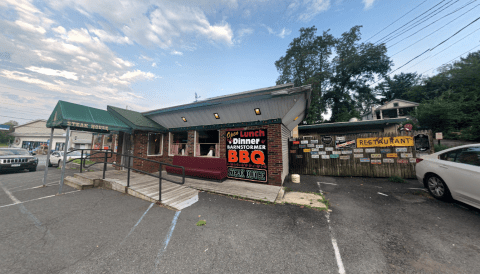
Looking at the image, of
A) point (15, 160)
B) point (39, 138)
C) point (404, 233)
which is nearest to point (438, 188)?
point (404, 233)

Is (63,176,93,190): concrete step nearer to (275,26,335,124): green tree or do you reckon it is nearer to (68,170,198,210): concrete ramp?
(68,170,198,210): concrete ramp

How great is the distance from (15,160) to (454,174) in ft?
71.5

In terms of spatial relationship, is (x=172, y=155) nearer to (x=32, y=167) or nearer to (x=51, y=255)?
(x=51, y=255)

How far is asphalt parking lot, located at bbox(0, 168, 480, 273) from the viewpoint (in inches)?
97.0

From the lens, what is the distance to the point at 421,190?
5684 millimetres

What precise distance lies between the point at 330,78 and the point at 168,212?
3048 centimetres

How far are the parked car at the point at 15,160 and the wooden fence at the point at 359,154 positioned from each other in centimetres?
1818

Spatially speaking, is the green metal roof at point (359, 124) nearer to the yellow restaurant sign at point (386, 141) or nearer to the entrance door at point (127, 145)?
the yellow restaurant sign at point (386, 141)

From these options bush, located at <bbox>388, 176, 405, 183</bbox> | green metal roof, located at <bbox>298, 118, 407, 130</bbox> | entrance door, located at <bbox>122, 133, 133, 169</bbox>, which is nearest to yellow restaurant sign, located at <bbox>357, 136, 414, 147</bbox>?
bush, located at <bbox>388, 176, 405, 183</bbox>

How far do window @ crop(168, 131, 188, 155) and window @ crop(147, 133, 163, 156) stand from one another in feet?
2.37

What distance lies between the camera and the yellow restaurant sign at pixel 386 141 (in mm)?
7449

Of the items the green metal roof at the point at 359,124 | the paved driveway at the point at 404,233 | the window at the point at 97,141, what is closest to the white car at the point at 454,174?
the paved driveway at the point at 404,233

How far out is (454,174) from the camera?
167 inches

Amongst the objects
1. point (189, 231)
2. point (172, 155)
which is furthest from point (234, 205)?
point (172, 155)
